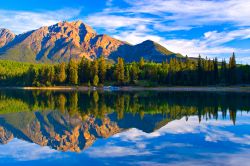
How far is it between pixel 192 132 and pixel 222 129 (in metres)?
3.50

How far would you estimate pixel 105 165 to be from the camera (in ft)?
57.5

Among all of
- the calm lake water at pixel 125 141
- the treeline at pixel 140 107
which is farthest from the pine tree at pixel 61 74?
the calm lake water at pixel 125 141

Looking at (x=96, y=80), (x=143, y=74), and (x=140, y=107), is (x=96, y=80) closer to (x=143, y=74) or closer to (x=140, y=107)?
(x=143, y=74)

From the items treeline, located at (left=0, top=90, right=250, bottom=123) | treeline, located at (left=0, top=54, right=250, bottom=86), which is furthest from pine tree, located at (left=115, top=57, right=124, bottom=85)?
treeline, located at (left=0, top=90, right=250, bottom=123)

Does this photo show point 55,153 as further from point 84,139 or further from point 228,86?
point 228,86

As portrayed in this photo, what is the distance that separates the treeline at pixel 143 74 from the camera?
143250 millimetres

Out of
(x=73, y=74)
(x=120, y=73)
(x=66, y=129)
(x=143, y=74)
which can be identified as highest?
(x=120, y=73)

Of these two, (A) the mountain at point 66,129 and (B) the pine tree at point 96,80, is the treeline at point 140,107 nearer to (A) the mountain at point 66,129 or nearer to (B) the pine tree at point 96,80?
(A) the mountain at point 66,129

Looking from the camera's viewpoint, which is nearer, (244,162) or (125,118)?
(244,162)

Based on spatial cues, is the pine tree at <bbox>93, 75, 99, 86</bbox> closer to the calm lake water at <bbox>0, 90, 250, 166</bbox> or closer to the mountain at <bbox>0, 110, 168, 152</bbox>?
the mountain at <bbox>0, 110, 168, 152</bbox>

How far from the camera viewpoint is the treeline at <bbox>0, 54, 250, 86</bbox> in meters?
143

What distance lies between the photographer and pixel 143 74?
15712 cm

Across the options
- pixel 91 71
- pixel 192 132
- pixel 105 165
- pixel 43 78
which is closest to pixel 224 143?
pixel 192 132

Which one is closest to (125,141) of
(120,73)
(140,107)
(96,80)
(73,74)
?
(140,107)
